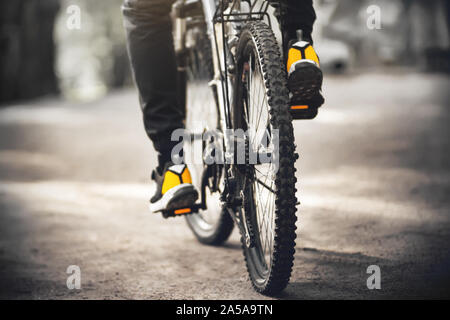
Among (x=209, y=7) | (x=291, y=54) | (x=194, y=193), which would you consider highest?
(x=209, y=7)

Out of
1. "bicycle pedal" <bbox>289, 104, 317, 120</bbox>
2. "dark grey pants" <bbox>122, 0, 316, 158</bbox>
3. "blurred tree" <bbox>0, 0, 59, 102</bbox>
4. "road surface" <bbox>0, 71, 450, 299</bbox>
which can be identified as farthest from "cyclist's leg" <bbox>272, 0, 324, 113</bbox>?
"blurred tree" <bbox>0, 0, 59, 102</bbox>

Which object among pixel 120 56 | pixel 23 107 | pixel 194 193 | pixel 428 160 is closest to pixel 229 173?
pixel 194 193

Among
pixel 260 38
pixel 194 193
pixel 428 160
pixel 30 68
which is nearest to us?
pixel 260 38

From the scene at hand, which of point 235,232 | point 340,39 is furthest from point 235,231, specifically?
point 340,39

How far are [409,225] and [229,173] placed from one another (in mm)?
1146

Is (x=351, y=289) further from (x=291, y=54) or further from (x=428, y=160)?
(x=428, y=160)

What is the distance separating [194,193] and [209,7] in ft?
2.44

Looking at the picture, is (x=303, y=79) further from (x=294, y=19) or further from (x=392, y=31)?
(x=392, y=31)

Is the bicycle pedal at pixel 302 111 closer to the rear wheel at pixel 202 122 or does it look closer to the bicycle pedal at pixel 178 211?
the rear wheel at pixel 202 122

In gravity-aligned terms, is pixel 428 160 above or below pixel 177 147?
below

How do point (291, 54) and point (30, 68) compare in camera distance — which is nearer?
point (291, 54)

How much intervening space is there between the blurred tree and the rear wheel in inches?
385

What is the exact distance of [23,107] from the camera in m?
11.1
